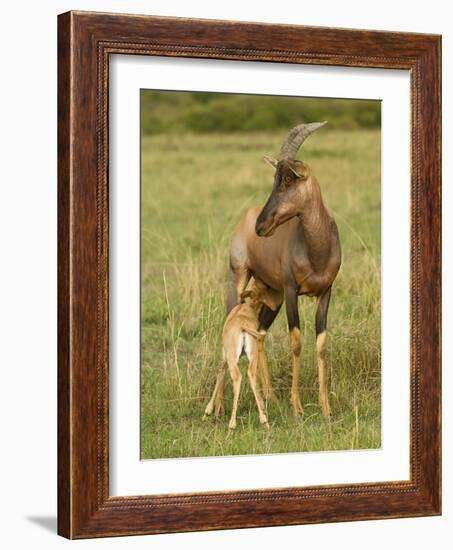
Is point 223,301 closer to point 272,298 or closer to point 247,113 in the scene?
point 272,298

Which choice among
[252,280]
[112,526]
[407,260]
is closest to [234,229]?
[252,280]

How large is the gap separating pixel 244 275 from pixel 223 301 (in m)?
0.16

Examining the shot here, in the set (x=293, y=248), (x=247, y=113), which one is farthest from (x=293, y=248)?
(x=247, y=113)

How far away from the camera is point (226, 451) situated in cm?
693

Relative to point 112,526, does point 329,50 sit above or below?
above

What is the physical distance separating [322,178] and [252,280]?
0.52m

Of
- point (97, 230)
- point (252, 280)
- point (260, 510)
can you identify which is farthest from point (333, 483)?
point (97, 230)

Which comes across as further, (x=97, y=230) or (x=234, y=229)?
(x=234, y=229)

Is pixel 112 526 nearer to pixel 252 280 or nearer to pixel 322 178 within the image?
pixel 252 280

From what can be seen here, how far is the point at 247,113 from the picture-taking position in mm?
7090

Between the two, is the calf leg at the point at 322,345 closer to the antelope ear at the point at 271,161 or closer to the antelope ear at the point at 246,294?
the antelope ear at the point at 246,294

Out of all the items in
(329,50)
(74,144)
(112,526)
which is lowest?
(112,526)

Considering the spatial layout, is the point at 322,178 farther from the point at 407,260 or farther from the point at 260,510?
the point at 260,510

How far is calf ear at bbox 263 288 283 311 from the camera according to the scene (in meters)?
Answer: 7.18
